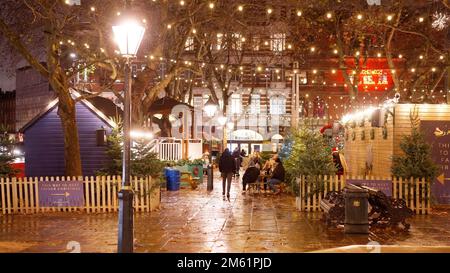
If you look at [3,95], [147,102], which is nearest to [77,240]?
[147,102]

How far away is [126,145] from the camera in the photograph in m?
9.57

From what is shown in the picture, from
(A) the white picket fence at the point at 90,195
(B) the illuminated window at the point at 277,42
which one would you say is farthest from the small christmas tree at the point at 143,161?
(B) the illuminated window at the point at 277,42

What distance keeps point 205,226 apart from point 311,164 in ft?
13.9

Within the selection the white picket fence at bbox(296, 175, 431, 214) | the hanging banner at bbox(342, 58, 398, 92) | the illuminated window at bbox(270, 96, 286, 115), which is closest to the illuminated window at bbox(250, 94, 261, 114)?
the illuminated window at bbox(270, 96, 286, 115)

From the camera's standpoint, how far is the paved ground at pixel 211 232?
11070 mm

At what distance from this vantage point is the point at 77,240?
11836 millimetres

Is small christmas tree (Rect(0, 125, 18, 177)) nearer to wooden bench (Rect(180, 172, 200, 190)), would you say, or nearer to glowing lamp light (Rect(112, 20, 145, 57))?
wooden bench (Rect(180, 172, 200, 190))

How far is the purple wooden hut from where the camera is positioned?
21.6 m

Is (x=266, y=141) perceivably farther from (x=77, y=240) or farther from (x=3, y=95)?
(x=3, y=95)

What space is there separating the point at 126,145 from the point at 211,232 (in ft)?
12.8

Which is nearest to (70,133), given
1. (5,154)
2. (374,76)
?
(5,154)

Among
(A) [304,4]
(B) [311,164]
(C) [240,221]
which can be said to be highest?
(A) [304,4]

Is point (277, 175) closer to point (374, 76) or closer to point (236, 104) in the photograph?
point (374, 76)

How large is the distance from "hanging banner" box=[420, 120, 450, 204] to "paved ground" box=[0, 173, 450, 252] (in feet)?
4.74
